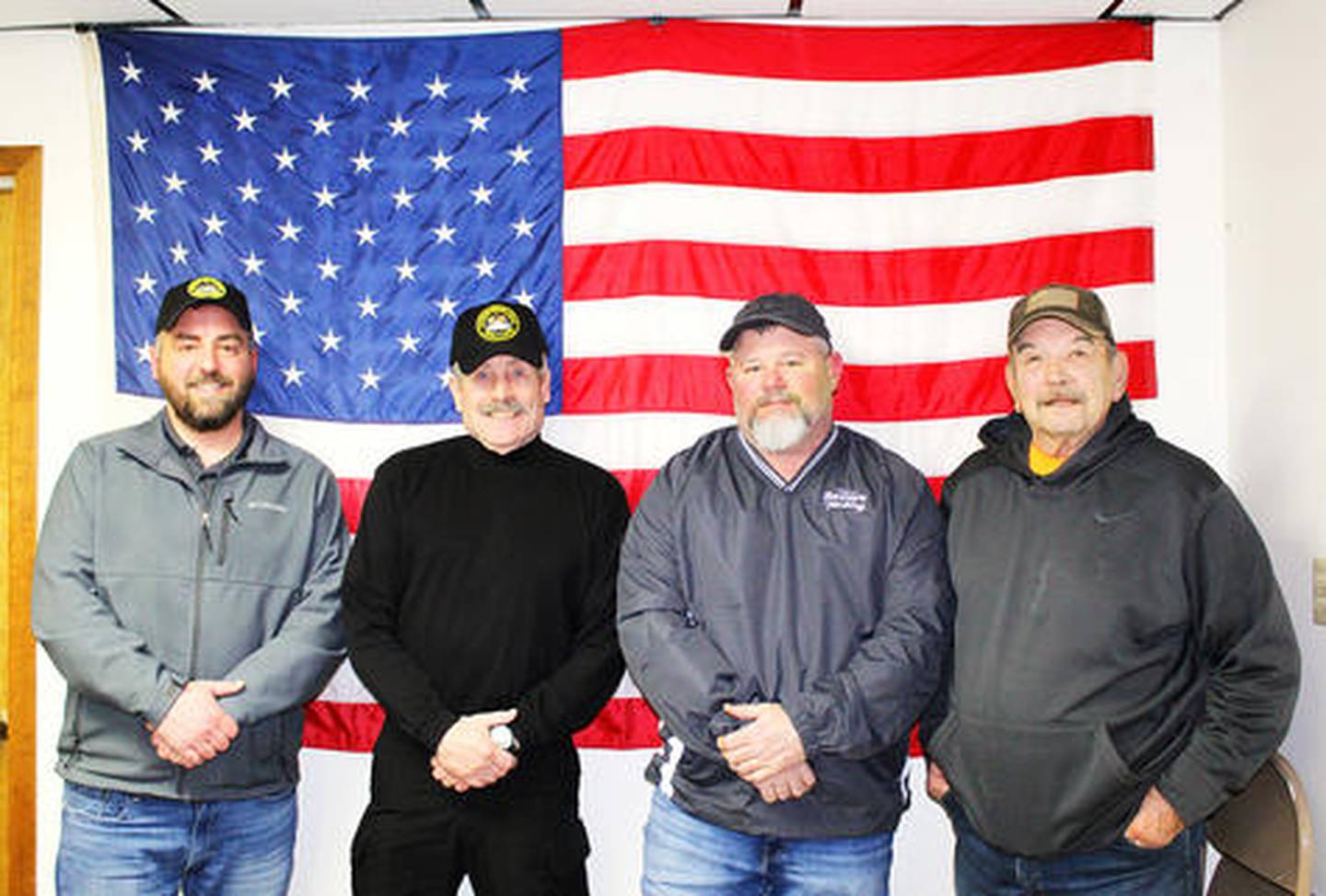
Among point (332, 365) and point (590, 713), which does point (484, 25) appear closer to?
point (332, 365)

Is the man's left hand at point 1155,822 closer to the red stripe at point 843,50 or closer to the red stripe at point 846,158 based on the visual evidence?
the red stripe at point 846,158

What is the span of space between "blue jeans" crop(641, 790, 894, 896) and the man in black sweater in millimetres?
304

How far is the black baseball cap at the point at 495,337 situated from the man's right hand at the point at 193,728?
1.05 m

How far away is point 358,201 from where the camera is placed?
336 centimetres

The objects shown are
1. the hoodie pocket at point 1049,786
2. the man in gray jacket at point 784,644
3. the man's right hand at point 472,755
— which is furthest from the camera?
the man's right hand at point 472,755

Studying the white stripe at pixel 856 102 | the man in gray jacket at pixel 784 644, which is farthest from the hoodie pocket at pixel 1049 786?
the white stripe at pixel 856 102

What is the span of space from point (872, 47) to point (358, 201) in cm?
171

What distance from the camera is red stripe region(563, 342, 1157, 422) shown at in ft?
10.6

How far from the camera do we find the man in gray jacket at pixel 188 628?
2.60 meters

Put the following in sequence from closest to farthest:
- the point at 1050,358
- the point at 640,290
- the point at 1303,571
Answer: the point at 1050,358 < the point at 1303,571 < the point at 640,290

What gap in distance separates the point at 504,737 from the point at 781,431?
0.98 metres

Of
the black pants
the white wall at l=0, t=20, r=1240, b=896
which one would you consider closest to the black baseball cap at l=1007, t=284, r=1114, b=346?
the white wall at l=0, t=20, r=1240, b=896

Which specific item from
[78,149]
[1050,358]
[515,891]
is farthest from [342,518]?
[1050,358]

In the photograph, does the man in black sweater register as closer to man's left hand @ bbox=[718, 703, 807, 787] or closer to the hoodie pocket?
man's left hand @ bbox=[718, 703, 807, 787]
